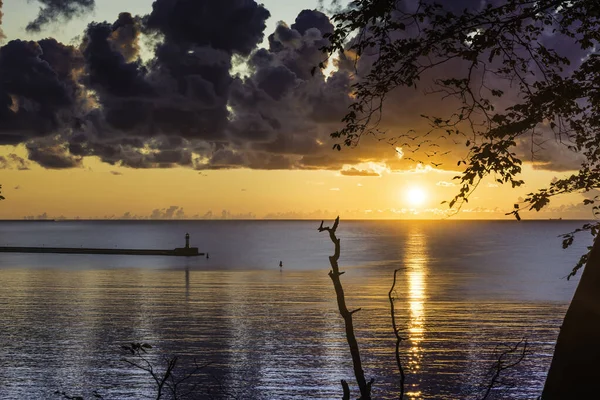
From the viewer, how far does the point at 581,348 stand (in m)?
6.71

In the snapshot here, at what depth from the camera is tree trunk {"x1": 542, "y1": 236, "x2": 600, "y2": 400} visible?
6594 mm

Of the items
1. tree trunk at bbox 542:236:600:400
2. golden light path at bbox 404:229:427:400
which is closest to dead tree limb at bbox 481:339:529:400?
tree trunk at bbox 542:236:600:400

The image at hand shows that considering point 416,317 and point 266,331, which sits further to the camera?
point 416,317

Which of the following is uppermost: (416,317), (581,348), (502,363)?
(581,348)

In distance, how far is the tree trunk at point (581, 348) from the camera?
6594 mm

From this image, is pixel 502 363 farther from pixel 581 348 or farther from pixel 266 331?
pixel 266 331

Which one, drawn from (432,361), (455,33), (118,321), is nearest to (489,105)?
(455,33)

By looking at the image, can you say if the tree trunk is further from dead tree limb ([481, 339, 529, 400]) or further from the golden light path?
the golden light path

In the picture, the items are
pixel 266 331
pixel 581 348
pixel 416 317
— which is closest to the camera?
pixel 581 348

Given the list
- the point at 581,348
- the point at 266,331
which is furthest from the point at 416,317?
the point at 581,348

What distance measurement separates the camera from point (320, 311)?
55.5 m

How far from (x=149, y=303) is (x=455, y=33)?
5574cm

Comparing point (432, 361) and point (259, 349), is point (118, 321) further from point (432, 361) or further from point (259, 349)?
point (432, 361)

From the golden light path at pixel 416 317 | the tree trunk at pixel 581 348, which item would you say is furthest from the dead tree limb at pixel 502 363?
the golden light path at pixel 416 317
